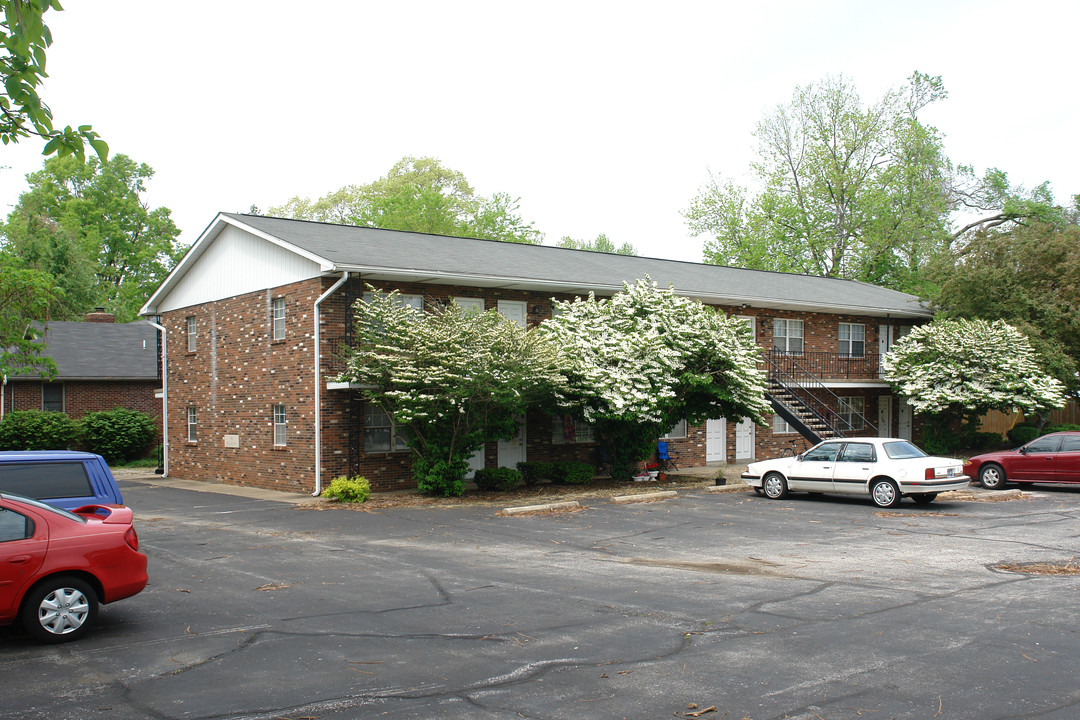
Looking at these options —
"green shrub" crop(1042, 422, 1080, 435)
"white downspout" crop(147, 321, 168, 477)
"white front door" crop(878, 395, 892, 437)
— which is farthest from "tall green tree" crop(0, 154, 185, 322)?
"green shrub" crop(1042, 422, 1080, 435)

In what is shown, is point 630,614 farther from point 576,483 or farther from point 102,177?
point 102,177

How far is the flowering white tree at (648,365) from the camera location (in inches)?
797

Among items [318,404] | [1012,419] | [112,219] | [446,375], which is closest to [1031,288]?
[1012,419]

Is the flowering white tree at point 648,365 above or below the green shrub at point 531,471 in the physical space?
above

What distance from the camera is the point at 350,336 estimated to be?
2023cm

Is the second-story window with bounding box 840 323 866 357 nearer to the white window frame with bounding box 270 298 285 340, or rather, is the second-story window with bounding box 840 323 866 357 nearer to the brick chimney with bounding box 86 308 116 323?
the white window frame with bounding box 270 298 285 340

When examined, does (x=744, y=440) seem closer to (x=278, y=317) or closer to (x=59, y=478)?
(x=278, y=317)

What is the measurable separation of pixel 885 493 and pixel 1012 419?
21231 mm

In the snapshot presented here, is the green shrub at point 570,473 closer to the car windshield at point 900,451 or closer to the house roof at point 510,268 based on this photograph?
the house roof at point 510,268

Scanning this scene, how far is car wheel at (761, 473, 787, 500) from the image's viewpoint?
1941cm

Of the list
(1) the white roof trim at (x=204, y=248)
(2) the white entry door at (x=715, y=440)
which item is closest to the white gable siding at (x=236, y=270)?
Result: (1) the white roof trim at (x=204, y=248)

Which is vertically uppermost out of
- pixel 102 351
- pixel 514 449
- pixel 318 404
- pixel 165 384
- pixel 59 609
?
pixel 102 351

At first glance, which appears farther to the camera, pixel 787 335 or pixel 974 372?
pixel 787 335

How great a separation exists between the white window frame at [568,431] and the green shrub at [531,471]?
2.02 metres
